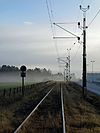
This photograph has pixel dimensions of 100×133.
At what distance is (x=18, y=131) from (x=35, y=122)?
3402 millimetres

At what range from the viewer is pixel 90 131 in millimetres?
15414

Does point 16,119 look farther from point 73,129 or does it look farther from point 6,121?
point 73,129

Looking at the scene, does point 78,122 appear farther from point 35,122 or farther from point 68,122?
point 35,122

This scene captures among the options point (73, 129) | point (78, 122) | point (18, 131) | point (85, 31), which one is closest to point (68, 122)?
point (78, 122)

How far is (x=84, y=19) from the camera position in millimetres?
47562

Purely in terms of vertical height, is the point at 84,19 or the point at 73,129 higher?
the point at 84,19

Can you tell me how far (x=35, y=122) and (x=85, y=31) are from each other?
30.0 metres

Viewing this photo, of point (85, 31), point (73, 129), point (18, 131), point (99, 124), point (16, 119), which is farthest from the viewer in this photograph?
point (85, 31)

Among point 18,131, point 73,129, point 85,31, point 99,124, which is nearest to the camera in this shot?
point 18,131

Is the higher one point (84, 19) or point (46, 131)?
point (84, 19)

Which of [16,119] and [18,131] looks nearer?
[18,131]

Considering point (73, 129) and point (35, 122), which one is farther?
point (35, 122)

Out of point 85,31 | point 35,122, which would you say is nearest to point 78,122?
point 35,122

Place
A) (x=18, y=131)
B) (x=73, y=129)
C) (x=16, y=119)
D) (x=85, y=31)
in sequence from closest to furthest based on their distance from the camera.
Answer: (x=18, y=131) < (x=73, y=129) < (x=16, y=119) < (x=85, y=31)
